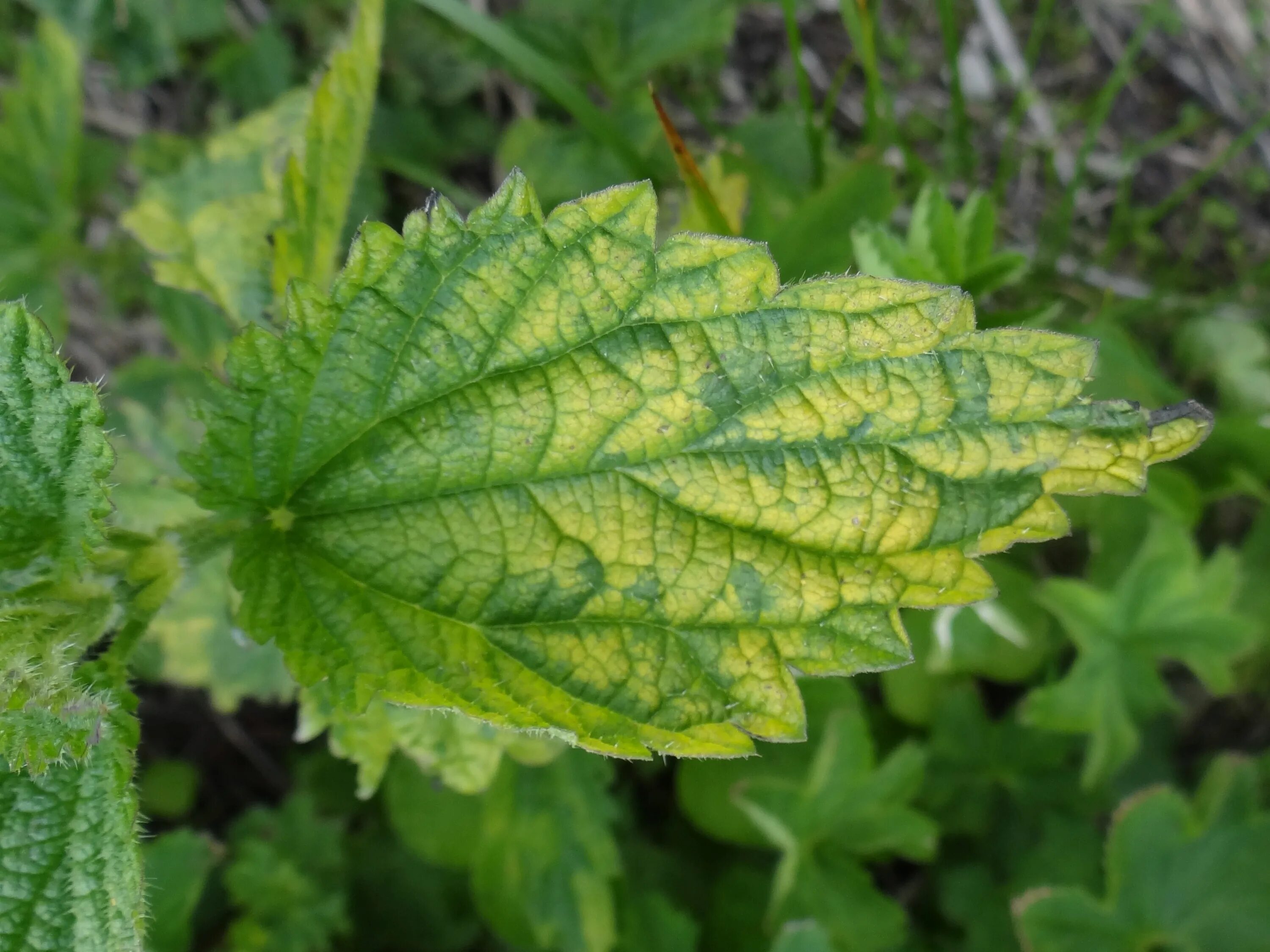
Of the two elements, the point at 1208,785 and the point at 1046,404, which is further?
the point at 1208,785

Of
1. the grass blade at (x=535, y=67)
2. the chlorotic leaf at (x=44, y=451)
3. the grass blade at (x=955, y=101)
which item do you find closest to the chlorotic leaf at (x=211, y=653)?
the chlorotic leaf at (x=44, y=451)

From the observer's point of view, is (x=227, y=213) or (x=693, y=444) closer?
(x=693, y=444)

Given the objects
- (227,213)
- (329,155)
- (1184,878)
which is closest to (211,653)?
(227,213)

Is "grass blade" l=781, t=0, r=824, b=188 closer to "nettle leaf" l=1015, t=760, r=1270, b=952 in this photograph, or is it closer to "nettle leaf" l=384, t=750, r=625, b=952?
"nettle leaf" l=384, t=750, r=625, b=952

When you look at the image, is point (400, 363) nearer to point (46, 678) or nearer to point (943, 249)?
point (46, 678)

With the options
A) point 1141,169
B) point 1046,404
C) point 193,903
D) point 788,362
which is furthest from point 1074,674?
point 193,903

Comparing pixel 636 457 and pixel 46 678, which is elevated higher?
pixel 636 457

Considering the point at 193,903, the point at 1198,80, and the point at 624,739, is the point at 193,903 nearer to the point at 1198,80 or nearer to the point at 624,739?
the point at 624,739
